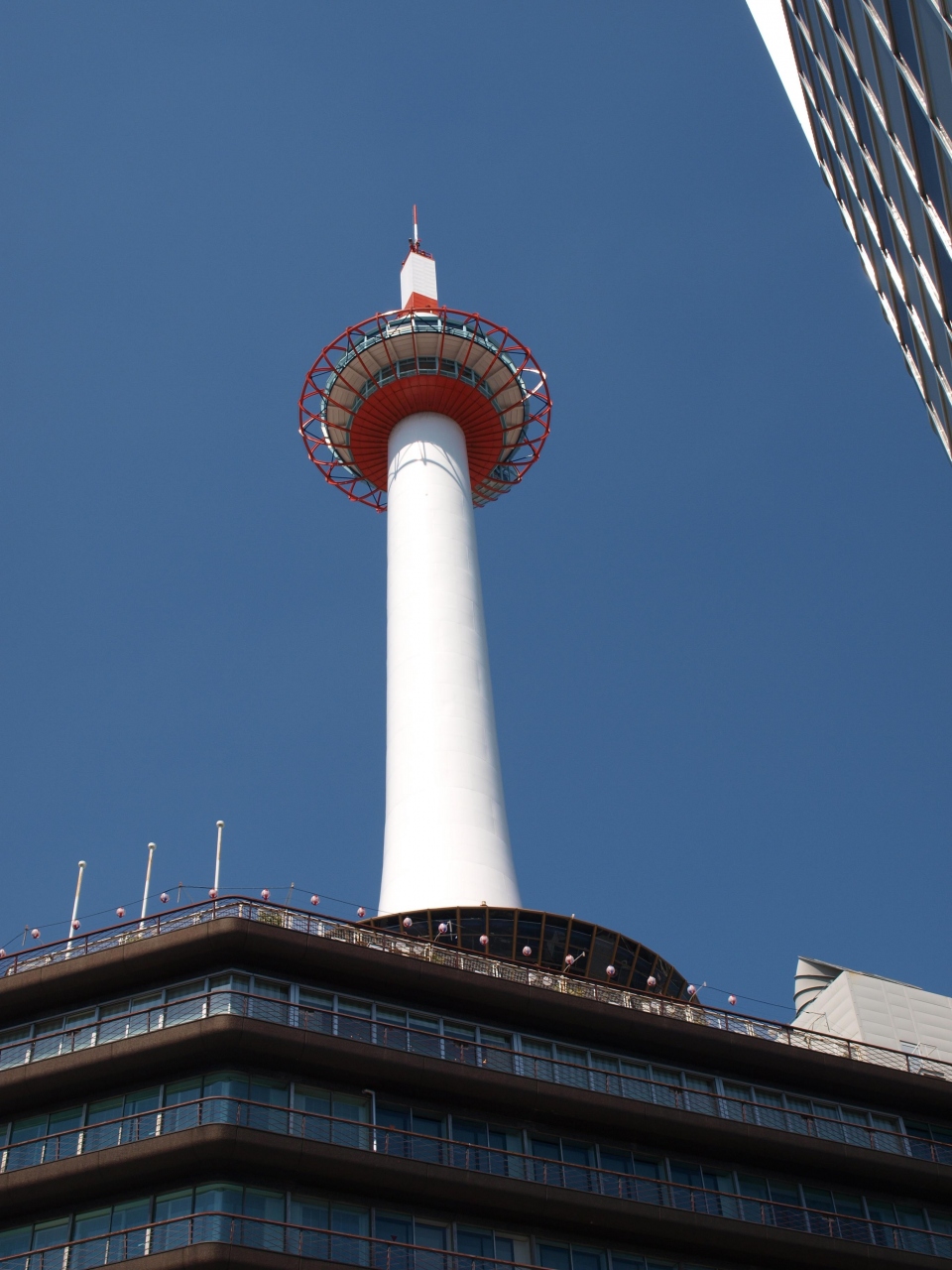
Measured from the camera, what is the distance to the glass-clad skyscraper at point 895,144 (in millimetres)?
20531

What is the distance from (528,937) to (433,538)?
85.7 feet

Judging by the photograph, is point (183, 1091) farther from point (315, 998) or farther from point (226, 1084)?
point (315, 998)

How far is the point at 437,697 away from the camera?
218ft

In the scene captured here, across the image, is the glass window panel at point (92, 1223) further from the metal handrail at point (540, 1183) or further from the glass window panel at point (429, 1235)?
the glass window panel at point (429, 1235)

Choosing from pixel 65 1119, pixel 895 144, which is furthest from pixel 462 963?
pixel 895 144

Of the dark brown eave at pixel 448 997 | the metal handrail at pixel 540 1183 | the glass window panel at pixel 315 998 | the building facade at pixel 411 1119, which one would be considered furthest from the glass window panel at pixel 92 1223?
the glass window panel at pixel 315 998

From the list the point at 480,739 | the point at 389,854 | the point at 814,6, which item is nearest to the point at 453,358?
the point at 480,739

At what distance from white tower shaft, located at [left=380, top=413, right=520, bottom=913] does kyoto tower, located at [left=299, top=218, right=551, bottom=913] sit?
0.07 meters

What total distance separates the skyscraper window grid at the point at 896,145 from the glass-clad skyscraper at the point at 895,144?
0.12 feet

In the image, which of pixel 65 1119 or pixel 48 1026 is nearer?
pixel 65 1119

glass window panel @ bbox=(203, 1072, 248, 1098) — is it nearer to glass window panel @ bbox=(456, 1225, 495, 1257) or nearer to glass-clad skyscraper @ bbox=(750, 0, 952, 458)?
glass window panel @ bbox=(456, 1225, 495, 1257)

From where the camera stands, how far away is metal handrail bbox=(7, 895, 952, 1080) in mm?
42688

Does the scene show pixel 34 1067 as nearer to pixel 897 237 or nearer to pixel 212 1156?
pixel 212 1156

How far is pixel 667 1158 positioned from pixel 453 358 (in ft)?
152
